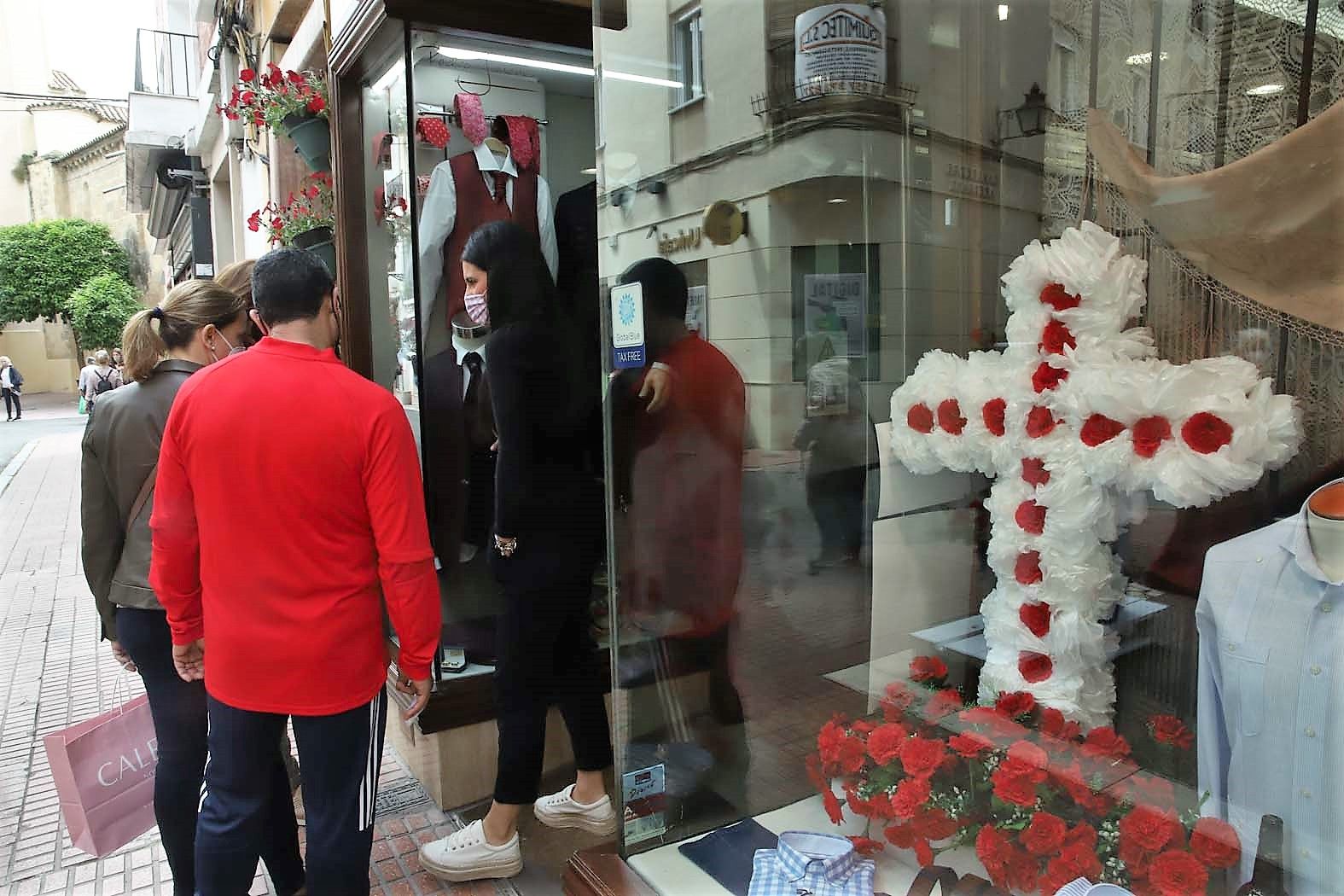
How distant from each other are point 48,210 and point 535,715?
132 feet

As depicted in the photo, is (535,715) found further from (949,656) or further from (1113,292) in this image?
(1113,292)

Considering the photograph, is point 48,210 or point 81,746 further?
point 48,210

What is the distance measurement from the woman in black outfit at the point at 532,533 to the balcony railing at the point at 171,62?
493 inches

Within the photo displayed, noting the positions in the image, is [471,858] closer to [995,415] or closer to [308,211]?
[995,415]

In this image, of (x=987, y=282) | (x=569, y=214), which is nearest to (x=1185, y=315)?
(x=987, y=282)

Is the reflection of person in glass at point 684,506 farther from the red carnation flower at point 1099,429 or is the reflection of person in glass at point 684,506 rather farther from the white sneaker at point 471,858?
the red carnation flower at point 1099,429

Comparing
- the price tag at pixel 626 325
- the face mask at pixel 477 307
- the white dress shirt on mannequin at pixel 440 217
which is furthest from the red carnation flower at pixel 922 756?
the white dress shirt on mannequin at pixel 440 217

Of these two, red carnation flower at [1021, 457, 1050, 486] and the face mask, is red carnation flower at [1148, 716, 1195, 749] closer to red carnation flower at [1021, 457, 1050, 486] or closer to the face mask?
red carnation flower at [1021, 457, 1050, 486]

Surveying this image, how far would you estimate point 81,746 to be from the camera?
2475mm

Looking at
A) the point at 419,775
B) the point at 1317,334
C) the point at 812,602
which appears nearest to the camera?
the point at 1317,334

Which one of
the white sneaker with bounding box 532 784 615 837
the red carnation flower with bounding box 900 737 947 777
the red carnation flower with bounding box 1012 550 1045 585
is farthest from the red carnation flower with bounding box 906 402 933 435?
the white sneaker with bounding box 532 784 615 837

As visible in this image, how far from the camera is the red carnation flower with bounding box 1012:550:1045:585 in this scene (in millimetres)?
1836

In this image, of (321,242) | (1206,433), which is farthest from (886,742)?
(321,242)

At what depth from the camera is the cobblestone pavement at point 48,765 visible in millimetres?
2900
